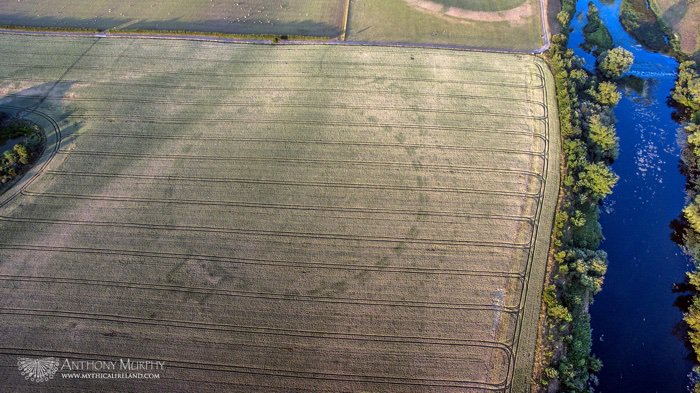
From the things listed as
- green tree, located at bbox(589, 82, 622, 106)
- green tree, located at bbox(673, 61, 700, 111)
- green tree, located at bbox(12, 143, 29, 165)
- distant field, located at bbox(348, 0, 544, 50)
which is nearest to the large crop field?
green tree, located at bbox(12, 143, 29, 165)

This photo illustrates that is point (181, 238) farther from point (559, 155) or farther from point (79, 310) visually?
point (559, 155)

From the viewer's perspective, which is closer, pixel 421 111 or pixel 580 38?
pixel 421 111

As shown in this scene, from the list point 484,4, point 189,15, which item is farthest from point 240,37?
point 484,4

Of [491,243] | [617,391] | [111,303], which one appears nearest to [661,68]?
[491,243]

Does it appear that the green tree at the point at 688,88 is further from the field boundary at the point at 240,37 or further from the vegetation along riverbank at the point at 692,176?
the field boundary at the point at 240,37

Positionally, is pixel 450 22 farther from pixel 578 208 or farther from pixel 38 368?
pixel 38 368

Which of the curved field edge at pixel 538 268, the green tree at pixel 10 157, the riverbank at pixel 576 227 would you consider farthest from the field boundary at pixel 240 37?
the green tree at pixel 10 157
